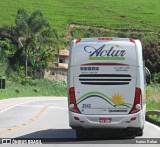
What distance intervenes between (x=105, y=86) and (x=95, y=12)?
11917 cm

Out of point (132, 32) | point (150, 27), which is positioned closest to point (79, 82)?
point (132, 32)

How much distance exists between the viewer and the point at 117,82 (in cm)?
1481

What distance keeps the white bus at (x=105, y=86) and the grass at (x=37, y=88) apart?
43.9 meters

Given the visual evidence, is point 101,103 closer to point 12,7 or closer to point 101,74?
point 101,74

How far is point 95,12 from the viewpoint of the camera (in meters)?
133

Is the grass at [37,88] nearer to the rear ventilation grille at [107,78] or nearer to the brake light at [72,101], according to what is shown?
the brake light at [72,101]

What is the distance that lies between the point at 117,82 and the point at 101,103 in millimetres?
751

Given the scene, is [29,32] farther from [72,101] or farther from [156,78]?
[72,101]

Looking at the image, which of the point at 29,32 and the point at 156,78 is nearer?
the point at 29,32

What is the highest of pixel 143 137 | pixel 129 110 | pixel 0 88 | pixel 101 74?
pixel 101 74

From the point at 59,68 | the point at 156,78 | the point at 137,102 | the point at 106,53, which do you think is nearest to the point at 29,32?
the point at 156,78

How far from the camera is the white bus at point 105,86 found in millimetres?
14656

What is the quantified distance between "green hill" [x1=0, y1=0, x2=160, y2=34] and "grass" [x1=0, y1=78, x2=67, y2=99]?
126 feet

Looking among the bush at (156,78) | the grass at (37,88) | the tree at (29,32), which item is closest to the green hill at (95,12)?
the grass at (37,88)
